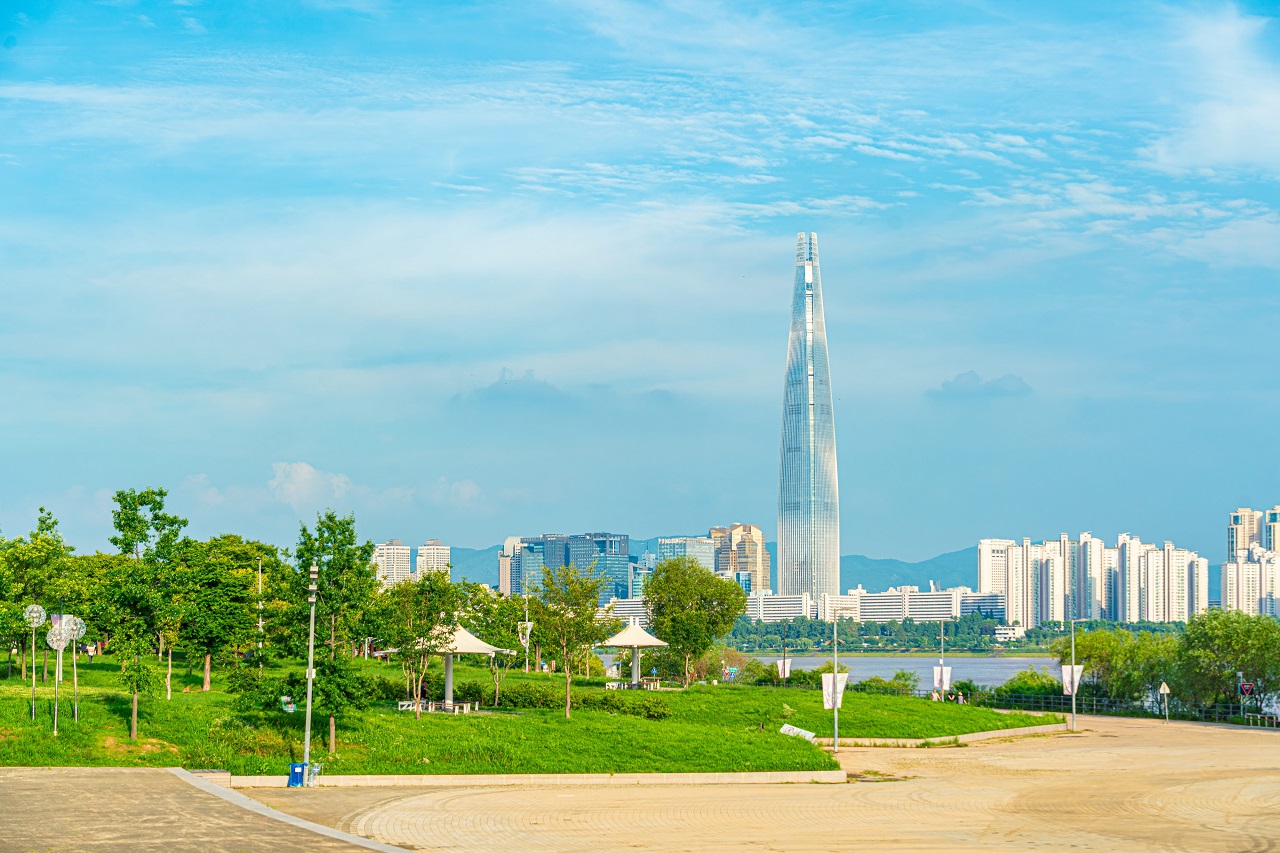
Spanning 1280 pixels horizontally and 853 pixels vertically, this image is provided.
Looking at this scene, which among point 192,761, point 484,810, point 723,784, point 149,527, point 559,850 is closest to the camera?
point 559,850

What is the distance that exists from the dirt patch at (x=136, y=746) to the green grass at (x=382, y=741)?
0.12ft

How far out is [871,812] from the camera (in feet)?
108

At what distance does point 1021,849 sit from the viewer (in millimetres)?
27391

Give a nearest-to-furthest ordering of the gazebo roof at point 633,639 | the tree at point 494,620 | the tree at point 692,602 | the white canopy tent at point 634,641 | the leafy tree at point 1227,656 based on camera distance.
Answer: the gazebo roof at point 633,639 < the white canopy tent at point 634,641 < the tree at point 494,620 < the leafy tree at point 1227,656 < the tree at point 692,602

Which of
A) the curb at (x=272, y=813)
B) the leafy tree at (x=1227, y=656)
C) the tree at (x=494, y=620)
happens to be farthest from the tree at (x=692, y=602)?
the curb at (x=272, y=813)

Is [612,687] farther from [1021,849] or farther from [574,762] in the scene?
[1021,849]

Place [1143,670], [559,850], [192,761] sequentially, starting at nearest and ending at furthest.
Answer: [559,850] < [192,761] < [1143,670]

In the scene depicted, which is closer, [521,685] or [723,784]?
[723,784]

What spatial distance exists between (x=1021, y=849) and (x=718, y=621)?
2007 inches

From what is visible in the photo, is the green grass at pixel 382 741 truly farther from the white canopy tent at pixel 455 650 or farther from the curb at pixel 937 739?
the curb at pixel 937 739

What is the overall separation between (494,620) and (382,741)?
32.9 meters

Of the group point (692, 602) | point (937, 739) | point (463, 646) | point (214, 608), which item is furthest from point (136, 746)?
point (692, 602)

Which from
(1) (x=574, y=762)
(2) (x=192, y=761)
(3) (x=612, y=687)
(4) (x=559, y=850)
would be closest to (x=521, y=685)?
(3) (x=612, y=687)

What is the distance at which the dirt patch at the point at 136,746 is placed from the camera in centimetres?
3647
